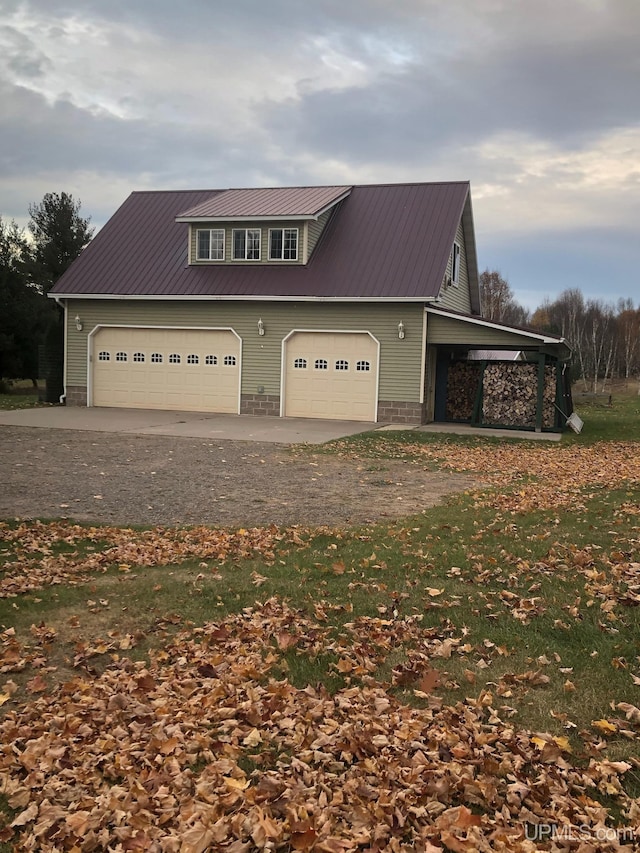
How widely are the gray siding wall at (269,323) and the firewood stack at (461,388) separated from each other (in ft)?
8.15

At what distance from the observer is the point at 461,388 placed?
21438 millimetres

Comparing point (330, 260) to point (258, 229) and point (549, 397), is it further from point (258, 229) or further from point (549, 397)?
point (549, 397)

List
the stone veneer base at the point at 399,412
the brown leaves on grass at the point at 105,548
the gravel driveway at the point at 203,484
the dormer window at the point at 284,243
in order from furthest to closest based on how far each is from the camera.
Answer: the dormer window at the point at 284,243, the stone veneer base at the point at 399,412, the gravel driveway at the point at 203,484, the brown leaves on grass at the point at 105,548

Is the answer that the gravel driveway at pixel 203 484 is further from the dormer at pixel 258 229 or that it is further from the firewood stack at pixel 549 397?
the dormer at pixel 258 229

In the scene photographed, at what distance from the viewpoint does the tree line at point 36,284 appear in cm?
2995

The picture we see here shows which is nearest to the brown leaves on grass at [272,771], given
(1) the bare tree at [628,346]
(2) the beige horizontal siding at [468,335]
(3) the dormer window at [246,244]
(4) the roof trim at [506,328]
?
(4) the roof trim at [506,328]

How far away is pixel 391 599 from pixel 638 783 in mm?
2345

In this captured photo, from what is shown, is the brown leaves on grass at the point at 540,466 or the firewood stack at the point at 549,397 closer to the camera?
the brown leaves on grass at the point at 540,466

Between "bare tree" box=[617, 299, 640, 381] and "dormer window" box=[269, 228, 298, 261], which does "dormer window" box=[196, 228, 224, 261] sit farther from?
"bare tree" box=[617, 299, 640, 381]

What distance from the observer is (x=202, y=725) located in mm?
3494

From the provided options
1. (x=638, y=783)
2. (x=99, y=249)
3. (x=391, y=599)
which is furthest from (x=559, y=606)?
(x=99, y=249)

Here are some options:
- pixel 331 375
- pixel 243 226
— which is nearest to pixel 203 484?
pixel 331 375

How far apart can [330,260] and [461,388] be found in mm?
5419

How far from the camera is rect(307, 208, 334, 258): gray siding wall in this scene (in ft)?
68.9
